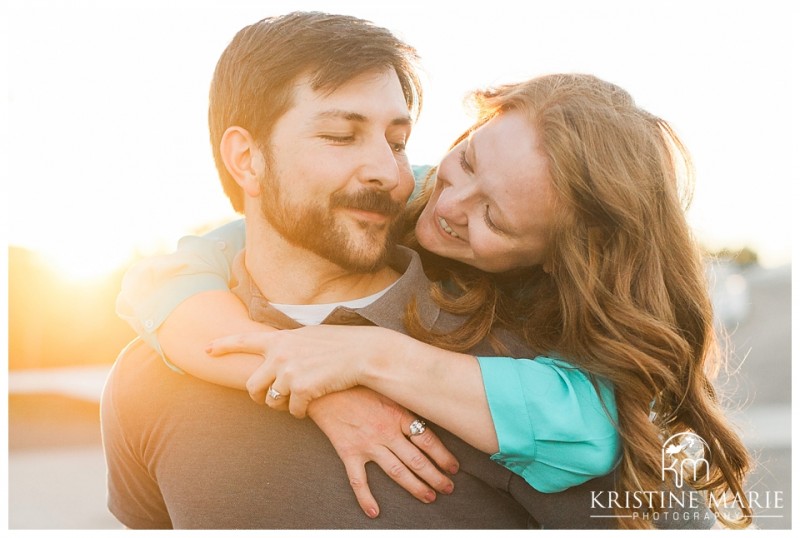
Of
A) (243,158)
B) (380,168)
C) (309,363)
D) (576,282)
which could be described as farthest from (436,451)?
(243,158)

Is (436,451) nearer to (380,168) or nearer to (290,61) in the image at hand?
(380,168)

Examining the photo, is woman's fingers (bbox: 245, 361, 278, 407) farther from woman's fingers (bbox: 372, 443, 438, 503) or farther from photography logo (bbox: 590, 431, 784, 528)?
photography logo (bbox: 590, 431, 784, 528)

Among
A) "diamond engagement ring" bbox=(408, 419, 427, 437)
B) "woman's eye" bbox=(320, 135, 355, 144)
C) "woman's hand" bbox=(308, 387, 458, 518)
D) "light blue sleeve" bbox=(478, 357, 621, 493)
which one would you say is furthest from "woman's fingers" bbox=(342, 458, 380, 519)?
"woman's eye" bbox=(320, 135, 355, 144)

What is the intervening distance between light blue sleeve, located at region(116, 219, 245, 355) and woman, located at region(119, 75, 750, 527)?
18 centimetres

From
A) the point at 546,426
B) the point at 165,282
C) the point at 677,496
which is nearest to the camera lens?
the point at 546,426

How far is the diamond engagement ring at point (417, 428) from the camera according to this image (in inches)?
65.9

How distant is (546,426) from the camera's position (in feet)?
5.21

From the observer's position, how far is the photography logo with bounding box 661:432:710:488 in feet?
5.62

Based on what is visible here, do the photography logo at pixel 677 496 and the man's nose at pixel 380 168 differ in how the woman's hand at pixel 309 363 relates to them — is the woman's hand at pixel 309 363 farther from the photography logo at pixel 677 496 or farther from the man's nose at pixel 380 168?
the photography logo at pixel 677 496

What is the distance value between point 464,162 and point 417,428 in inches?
25.1

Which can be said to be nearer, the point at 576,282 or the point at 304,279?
the point at 576,282

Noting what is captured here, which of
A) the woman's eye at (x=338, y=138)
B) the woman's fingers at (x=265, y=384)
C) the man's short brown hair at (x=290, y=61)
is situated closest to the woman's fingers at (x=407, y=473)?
the woman's fingers at (x=265, y=384)

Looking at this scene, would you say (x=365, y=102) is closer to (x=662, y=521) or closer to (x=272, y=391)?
(x=272, y=391)

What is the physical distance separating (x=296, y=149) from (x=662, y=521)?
113 cm
